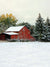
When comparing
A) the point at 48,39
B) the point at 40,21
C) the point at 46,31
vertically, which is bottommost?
the point at 48,39

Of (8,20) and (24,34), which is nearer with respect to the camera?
(24,34)

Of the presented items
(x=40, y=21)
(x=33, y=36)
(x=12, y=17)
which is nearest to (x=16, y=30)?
(x=33, y=36)

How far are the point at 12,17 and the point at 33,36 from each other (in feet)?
88.8

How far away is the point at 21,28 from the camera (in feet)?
146

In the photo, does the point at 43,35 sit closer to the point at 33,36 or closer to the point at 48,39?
the point at 48,39

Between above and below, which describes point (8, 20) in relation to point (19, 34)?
A: above

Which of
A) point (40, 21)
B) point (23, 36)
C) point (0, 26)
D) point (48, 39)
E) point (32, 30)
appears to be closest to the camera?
point (48, 39)

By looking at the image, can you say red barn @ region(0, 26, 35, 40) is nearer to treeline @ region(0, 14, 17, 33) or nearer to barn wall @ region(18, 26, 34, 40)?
barn wall @ region(18, 26, 34, 40)
